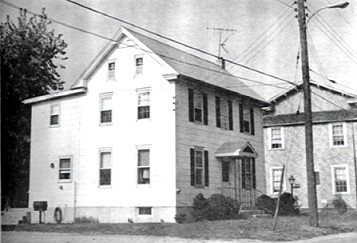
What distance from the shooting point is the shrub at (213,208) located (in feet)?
57.7

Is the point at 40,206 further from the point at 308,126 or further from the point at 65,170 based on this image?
the point at 308,126

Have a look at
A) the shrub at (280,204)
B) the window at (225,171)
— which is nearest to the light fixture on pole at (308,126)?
the shrub at (280,204)

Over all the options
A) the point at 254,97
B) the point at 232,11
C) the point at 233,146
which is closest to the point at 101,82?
→ the point at 233,146

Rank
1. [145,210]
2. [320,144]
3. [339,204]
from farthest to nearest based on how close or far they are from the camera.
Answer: [320,144] → [339,204] → [145,210]

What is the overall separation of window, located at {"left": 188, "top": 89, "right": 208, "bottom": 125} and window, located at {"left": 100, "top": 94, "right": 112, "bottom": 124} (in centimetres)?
270

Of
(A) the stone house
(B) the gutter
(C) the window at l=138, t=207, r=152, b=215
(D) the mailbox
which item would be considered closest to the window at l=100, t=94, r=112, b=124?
(B) the gutter

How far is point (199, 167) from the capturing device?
19.0 metres

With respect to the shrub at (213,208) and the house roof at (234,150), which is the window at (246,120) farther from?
the shrub at (213,208)

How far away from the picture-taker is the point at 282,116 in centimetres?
2942

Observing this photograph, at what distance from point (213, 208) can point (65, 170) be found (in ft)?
16.5

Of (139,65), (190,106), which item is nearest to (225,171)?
(190,106)

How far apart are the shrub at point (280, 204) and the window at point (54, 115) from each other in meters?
7.78

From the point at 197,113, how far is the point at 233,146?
6.40ft

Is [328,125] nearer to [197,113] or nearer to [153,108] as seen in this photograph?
[197,113]
